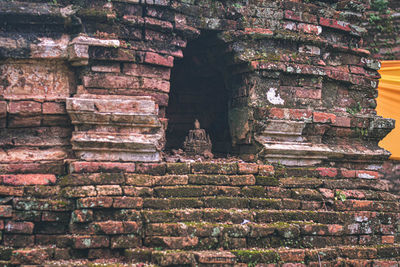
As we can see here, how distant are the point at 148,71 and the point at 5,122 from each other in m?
1.41

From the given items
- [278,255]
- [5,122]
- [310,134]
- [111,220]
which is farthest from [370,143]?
[5,122]

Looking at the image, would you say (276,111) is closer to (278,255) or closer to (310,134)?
(310,134)

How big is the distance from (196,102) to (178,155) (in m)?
1.24

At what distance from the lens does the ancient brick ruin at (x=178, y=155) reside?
3771 mm

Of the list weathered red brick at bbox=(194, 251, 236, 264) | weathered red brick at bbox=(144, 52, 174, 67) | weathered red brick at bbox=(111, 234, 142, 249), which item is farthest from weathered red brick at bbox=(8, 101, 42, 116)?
Result: weathered red brick at bbox=(194, 251, 236, 264)

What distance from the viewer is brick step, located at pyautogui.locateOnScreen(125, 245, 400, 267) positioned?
3576 mm

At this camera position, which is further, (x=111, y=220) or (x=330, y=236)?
(x=330, y=236)

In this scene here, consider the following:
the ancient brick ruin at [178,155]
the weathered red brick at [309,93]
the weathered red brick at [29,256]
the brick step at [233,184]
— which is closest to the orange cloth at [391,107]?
the ancient brick ruin at [178,155]

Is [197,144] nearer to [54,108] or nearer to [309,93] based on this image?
[309,93]

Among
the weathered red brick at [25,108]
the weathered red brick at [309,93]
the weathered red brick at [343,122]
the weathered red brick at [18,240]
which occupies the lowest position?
the weathered red brick at [18,240]

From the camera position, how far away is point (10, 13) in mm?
3941

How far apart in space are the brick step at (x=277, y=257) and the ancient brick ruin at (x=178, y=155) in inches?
0.5

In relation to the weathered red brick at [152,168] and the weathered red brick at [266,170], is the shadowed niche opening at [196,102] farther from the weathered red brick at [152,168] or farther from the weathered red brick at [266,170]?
the weathered red brick at [152,168]

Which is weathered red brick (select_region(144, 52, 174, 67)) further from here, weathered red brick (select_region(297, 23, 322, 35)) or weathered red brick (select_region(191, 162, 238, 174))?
weathered red brick (select_region(297, 23, 322, 35))
